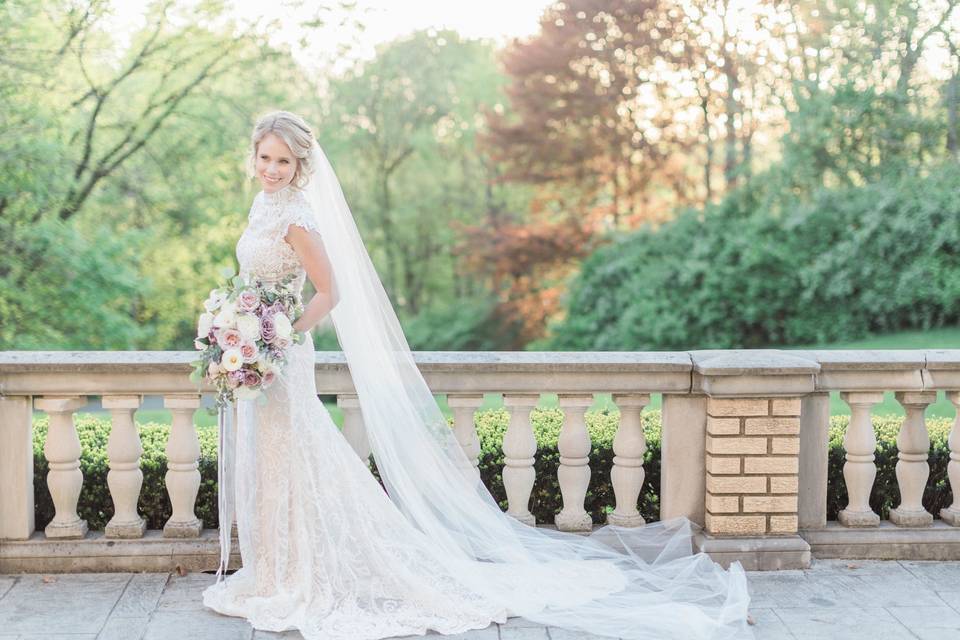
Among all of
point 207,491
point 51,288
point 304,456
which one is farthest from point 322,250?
point 51,288

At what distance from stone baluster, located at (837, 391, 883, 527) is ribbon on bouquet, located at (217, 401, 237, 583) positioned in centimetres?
290

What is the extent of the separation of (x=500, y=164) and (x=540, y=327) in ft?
15.3

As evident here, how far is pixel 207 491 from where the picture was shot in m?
4.61

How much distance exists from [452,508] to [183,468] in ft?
4.16

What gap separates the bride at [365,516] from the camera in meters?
3.79

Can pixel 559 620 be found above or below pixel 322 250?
below

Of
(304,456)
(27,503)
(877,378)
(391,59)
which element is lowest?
(27,503)

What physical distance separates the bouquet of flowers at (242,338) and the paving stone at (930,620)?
2.71 meters

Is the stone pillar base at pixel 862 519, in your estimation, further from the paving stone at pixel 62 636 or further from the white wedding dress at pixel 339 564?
the paving stone at pixel 62 636

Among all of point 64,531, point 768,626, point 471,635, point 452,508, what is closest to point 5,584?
point 64,531

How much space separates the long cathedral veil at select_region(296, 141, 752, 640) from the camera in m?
3.95

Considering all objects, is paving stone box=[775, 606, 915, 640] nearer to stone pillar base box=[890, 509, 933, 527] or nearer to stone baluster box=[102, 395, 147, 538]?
stone pillar base box=[890, 509, 933, 527]

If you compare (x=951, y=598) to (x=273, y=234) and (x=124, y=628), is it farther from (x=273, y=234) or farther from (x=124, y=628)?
(x=124, y=628)

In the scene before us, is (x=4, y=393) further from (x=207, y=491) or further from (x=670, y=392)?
(x=670, y=392)
